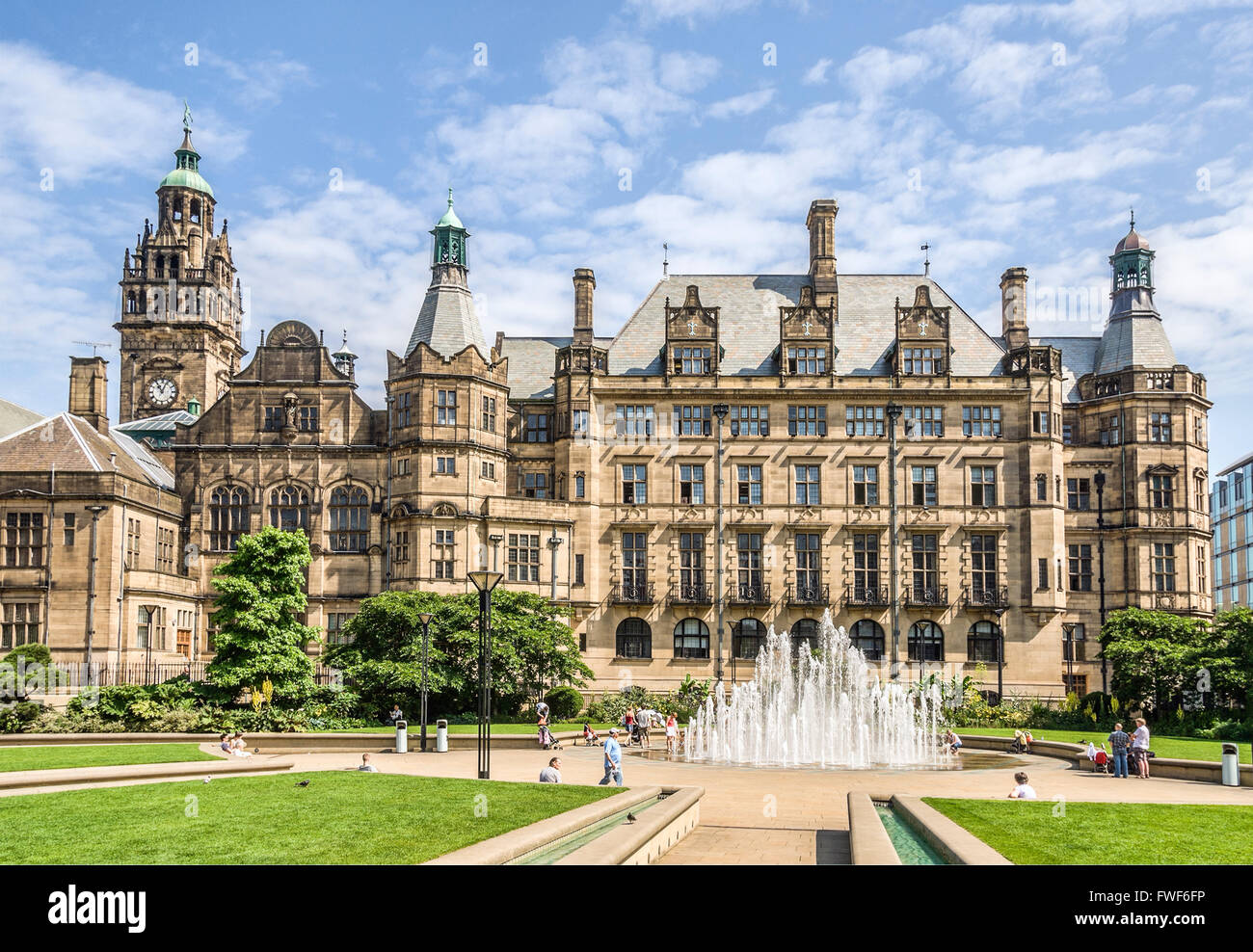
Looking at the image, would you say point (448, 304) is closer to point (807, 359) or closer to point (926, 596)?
point (807, 359)

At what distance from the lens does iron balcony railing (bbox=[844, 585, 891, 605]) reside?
57812mm

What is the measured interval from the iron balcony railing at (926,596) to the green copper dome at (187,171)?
65695mm

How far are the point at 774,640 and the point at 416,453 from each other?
20.5 metres

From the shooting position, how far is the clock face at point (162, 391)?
8519 centimetres

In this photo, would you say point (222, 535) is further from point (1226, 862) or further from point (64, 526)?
point (1226, 862)

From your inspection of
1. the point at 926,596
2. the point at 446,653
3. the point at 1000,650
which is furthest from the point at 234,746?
the point at 1000,650

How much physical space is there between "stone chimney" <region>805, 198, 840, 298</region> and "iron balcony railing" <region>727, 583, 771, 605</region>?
1706cm

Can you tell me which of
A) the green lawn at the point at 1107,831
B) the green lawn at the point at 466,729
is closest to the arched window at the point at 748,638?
the green lawn at the point at 466,729

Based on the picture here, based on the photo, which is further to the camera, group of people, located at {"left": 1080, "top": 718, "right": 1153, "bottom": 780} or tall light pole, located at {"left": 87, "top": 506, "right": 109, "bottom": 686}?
tall light pole, located at {"left": 87, "top": 506, "right": 109, "bottom": 686}

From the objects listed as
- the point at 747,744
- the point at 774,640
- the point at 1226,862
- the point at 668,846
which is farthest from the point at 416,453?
the point at 1226,862

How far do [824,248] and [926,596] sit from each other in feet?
67.0

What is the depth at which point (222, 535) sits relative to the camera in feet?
192

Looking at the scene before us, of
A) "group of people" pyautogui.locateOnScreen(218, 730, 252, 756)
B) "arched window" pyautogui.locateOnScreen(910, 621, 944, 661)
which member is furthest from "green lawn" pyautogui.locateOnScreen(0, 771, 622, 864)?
"arched window" pyautogui.locateOnScreen(910, 621, 944, 661)

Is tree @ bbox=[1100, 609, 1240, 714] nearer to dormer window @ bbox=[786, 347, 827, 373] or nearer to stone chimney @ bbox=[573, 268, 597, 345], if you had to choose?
dormer window @ bbox=[786, 347, 827, 373]
